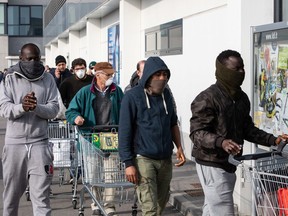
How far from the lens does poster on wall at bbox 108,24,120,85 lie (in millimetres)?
19125

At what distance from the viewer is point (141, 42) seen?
16688mm

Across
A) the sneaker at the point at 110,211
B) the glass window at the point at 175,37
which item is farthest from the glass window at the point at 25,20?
the sneaker at the point at 110,211

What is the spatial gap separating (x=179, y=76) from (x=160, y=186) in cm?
755

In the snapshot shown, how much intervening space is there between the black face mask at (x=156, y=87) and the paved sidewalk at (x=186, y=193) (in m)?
2.57

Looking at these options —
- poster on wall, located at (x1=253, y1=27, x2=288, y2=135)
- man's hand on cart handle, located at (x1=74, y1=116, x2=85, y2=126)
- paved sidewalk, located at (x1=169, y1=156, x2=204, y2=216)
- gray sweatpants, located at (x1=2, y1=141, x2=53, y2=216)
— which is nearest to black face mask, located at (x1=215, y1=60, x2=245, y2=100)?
poster on wall, located at (x1=253, y1=27, x2=288, y2=135)

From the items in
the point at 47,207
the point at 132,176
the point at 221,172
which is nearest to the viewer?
the point at 221,172

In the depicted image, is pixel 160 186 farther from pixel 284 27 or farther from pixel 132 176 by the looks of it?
pixel 284 27

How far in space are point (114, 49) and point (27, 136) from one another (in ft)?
45.3

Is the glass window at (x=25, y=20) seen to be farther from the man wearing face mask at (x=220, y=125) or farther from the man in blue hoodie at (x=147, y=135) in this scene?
the man wearing face mask at (x=220, y=125)

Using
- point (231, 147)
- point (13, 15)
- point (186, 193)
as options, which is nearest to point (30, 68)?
point (231, 147)

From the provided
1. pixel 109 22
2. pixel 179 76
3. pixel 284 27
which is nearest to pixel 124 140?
pixel 284 27

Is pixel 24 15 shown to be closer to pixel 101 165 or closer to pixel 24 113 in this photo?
pixel 101 165

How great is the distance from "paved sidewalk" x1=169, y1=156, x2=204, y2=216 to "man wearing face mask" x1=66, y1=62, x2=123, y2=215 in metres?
1.01

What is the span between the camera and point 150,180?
576 cm
